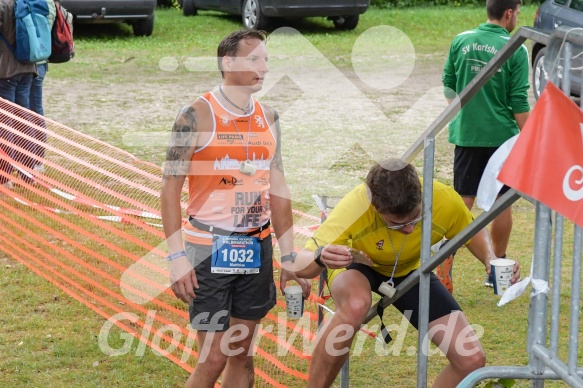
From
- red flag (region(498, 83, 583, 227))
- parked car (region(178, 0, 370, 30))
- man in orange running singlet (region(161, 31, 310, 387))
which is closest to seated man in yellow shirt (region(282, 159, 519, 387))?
man in orange running singlet (region(161, 31, 310, 387))

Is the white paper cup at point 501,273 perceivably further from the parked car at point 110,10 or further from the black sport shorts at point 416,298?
the parked car at point 110,10

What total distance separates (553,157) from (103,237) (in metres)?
4.65

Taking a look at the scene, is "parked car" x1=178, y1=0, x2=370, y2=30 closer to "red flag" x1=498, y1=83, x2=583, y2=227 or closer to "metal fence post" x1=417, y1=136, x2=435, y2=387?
"metal fence post" x1=417, y1=136, x2=435, y2=387

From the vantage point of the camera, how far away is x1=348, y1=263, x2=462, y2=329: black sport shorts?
4219 millimetres

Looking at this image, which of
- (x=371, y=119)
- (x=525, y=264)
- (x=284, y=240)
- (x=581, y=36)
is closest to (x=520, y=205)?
(x=525, y=264)

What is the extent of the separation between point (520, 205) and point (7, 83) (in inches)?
179

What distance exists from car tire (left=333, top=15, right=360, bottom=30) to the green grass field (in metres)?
0.20

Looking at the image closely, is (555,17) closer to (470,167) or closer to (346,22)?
(470,167)

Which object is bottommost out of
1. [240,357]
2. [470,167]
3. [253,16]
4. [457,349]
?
[253,16]

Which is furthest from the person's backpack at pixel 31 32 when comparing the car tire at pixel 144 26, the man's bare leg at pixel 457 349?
the car tire at pixel 144 26

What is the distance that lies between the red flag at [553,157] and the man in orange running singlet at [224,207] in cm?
156

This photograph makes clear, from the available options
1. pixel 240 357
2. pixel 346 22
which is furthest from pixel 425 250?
pixel 346 22

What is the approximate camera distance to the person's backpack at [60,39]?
28.7 ft

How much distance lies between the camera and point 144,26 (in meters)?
17.3
